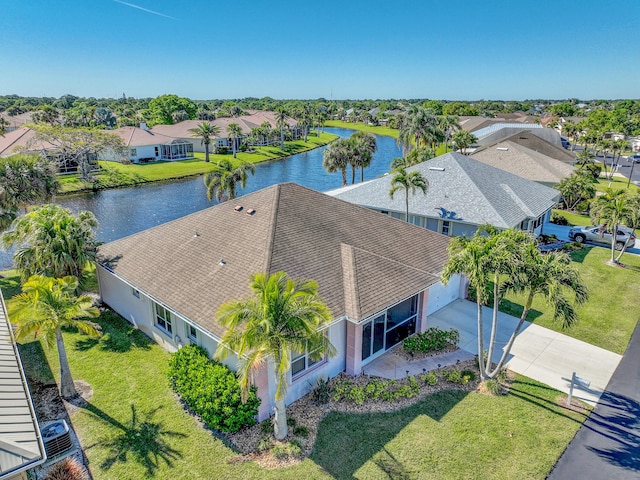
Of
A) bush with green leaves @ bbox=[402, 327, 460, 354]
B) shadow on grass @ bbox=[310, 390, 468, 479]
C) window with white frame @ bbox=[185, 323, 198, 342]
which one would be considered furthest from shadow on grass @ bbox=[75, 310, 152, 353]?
bush with green leaves @ bbox=[402, 327, 460, 354]

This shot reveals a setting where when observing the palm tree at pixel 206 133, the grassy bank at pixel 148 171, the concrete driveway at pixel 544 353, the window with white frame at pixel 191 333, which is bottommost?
the concrete driveway at pixel 544 353

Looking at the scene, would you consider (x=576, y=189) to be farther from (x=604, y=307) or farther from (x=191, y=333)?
(x=191, y=333)

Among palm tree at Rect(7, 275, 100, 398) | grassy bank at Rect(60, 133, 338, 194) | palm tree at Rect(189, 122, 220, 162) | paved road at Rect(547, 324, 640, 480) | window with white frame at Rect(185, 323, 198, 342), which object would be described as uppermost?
palm tree at Rect(189, 122, 220, 162)

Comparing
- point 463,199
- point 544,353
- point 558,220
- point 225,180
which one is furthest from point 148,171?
point 544,353

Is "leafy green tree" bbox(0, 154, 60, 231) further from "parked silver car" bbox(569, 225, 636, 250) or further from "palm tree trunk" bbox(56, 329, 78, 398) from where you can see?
"parked silver car" bbox(569, 225, 636, 250)

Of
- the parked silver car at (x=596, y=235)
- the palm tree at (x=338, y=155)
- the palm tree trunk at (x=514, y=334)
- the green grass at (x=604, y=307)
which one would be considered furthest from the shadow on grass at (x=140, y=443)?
the palm tree at (x=338, y=155)

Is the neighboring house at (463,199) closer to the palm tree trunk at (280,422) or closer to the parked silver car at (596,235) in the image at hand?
the parked silver car at (596,235)

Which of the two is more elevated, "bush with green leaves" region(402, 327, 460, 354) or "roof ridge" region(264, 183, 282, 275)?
"roof ridge" region(264, 183, 282, 275)
